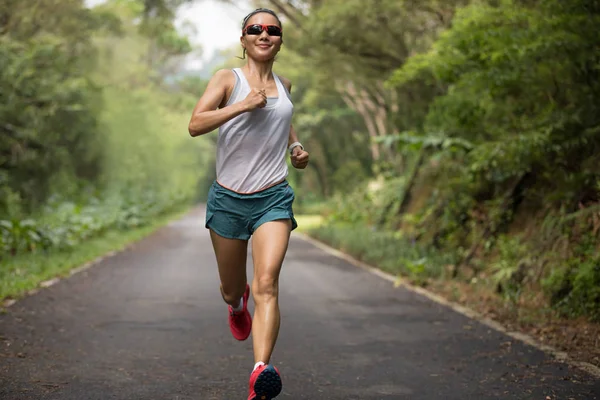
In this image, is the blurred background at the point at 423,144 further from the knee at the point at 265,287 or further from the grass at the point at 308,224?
the knee at the point at 265,287

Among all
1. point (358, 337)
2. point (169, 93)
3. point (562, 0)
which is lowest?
point (169, 93)

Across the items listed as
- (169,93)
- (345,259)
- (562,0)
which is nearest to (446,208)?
(345,259)

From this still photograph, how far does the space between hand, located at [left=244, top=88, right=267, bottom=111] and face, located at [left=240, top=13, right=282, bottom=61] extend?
0.41 m

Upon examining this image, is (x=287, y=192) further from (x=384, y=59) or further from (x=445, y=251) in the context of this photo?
(x=384, y=59)

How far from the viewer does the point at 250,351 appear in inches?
299

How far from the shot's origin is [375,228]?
2248 centimetres

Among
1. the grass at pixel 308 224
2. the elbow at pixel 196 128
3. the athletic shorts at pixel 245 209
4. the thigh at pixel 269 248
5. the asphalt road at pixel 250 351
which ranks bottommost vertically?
the grass at pixel 308 224

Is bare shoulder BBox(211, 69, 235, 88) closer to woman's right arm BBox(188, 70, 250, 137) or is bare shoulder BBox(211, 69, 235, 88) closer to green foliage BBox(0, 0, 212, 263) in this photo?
woman's right arm BBox(188, 70, 250, 137)

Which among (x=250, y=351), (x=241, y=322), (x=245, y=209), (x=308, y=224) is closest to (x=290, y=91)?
(x=245, y=209)

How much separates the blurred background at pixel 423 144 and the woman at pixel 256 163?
3296mm

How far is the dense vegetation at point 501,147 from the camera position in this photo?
9.36m

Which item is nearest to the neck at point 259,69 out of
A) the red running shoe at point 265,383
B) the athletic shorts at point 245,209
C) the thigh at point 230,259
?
the athletic shorts at point 245,209

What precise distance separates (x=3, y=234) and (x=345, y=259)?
316 inches

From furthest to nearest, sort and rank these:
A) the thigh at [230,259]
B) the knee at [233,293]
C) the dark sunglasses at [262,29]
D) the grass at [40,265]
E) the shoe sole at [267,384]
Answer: the grass at [40,265] < the knee at [233,293] < the thigh at [230,259] < the dark sunglasses at [262,29] < the shoe sole at [267,384]
